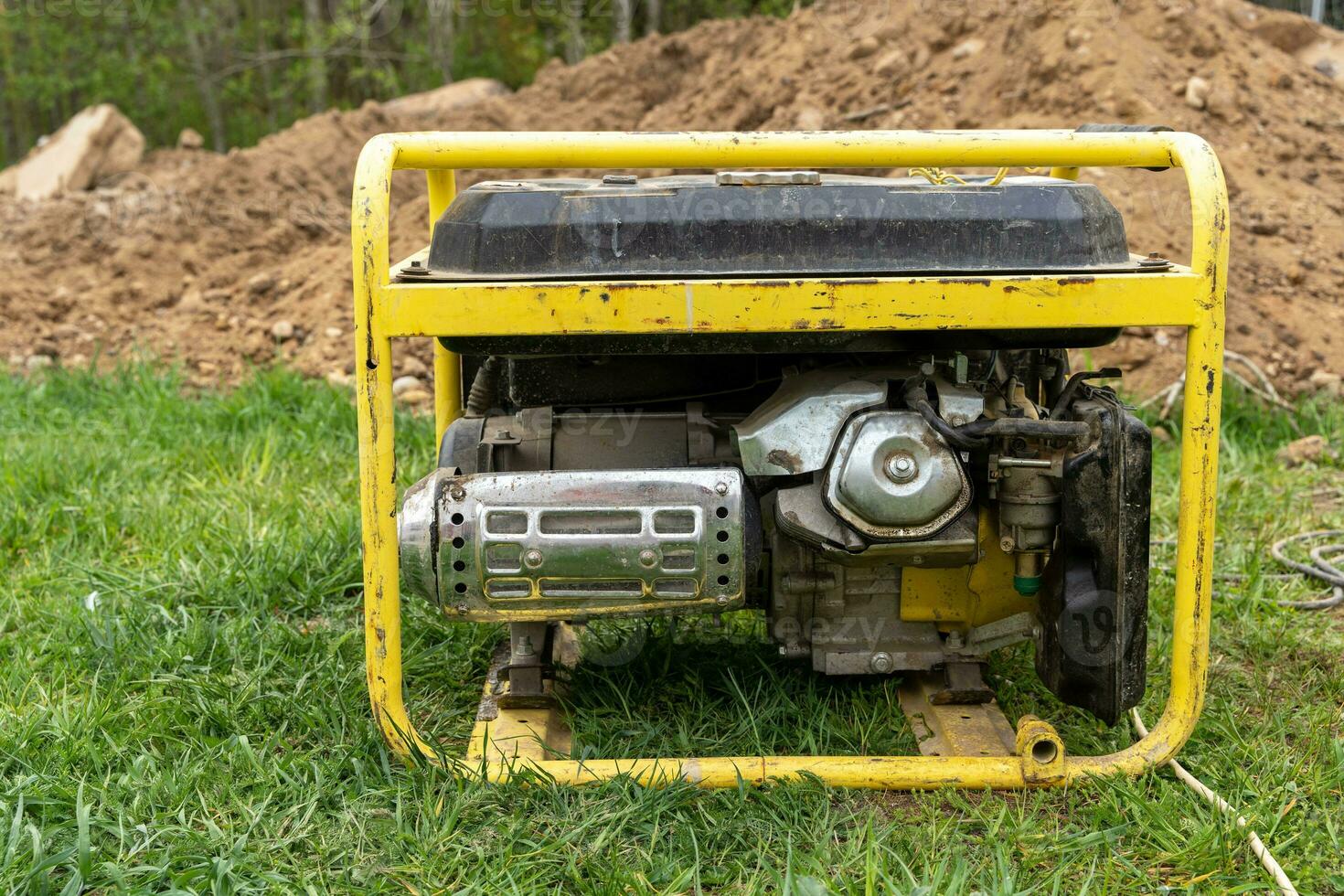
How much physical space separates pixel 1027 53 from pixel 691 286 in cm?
470

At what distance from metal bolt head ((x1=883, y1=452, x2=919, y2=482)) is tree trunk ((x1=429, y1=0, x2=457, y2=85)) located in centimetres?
978

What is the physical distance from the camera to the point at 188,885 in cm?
210

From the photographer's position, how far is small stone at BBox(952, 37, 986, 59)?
6562 mm

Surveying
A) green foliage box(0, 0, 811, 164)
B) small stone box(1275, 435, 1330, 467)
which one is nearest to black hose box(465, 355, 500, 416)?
small stone box(1275, 435, 1330, 467)

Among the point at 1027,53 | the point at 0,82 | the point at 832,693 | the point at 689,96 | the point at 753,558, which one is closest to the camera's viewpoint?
the point at 753,558

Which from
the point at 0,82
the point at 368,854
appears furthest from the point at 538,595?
the point at 0,82

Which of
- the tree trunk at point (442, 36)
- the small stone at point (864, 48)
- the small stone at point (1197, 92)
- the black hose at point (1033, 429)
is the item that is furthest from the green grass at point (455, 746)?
the tree trunk at point (442, 36)

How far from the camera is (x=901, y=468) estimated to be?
2.31 metres

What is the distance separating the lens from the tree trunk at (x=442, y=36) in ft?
37.3

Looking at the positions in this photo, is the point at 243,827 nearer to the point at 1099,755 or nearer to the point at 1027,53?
the point at 1099,755

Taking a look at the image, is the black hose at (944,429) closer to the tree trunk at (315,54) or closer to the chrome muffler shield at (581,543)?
the chrome muffler shield at (581,543)

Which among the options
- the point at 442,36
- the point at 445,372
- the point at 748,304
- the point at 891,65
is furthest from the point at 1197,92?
the point at 442,36

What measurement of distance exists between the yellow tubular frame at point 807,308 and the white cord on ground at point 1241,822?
6 centimetres

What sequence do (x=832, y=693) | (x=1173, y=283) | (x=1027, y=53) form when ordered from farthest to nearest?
(x=1027, y=53) → (x=832, y=693) → (x=1173, y=283)
